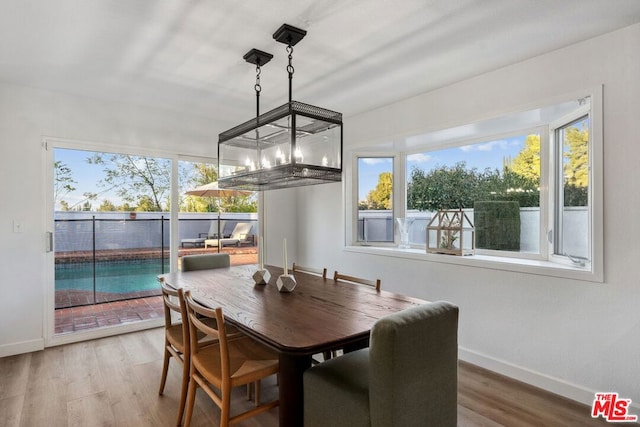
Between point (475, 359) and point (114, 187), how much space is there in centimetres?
401

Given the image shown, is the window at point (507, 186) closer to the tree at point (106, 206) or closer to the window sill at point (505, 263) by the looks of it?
the window sill at point (505, 263)

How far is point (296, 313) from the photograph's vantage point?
1859mm

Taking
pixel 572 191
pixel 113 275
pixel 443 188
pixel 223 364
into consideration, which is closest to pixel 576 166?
pixel 572 191

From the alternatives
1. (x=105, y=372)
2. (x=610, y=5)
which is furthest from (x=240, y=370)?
(x=610, y=5)

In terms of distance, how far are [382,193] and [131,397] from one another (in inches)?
123

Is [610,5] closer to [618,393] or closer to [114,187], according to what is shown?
[618,393]

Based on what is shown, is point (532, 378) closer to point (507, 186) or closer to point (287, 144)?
point (507, 186)

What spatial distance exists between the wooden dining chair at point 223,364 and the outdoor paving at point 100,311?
2171 mm

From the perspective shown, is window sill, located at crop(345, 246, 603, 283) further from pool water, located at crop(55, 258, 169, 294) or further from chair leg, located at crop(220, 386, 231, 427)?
pool water, located at crop(55, 258, 169, 294)

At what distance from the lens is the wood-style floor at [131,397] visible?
2.11 m

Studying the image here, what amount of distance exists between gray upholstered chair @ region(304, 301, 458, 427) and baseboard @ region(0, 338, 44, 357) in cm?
305

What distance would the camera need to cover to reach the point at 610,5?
1939 mm

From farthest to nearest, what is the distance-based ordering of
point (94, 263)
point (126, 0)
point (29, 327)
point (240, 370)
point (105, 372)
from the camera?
point (94, 263) < point (29, 327) < point (105, 372) < point (126, 0) < point (240, 370)

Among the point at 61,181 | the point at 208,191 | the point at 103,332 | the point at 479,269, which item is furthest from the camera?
the point at 208,191
